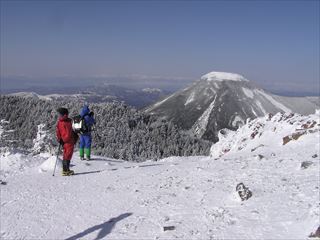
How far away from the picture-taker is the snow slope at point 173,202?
11.3 meters

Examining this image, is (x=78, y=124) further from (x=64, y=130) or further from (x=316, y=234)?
(x=316, y=234)

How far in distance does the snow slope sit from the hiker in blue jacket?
108 inches

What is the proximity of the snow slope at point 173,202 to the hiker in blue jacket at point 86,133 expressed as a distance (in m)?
2.74

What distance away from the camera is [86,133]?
22.7 meters

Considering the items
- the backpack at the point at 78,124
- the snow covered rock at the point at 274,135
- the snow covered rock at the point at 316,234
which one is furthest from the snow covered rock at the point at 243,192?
the backpack at the point at 78,124

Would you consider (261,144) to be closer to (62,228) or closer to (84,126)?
(84,126)

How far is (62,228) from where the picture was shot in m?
12.8

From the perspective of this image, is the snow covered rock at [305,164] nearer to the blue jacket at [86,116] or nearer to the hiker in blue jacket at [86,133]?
the hiker in blue jacket at [86,133]

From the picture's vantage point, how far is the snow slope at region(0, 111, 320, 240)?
445 inches

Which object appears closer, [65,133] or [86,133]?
[65,133]

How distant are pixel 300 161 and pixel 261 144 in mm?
7711

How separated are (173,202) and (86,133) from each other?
1005 centimetres

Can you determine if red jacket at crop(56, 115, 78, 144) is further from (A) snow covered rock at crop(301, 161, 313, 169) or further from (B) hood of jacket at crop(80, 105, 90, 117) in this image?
(A) snow covered rock at crop(301, 161, 313, 169)

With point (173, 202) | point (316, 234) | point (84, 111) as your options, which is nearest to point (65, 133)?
point (84, 111)
